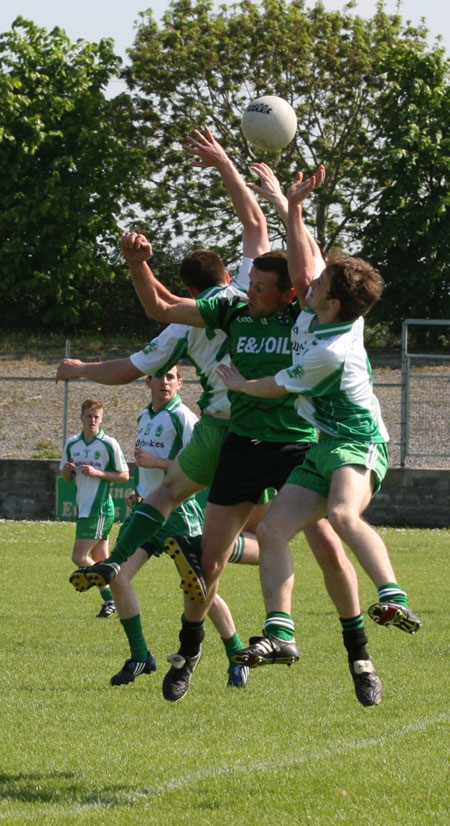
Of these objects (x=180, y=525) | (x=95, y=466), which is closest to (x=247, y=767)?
(x=180, y=525)

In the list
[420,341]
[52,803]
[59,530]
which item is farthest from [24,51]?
[52,803]

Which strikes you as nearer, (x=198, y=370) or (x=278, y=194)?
(x=278, y=194)

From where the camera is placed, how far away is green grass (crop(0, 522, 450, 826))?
5.23 m

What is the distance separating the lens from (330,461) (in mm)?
5500

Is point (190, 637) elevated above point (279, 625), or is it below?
below

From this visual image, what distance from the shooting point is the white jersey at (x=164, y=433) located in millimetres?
9531

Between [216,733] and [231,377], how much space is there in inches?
87.5

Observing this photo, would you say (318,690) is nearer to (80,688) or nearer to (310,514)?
(80,688)

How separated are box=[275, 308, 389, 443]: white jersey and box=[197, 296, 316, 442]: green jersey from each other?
1.15 feet

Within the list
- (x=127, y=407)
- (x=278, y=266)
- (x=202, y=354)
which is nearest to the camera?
(x=278, y=266)

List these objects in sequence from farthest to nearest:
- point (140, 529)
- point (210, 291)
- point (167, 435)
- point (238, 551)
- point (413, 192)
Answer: point (413, 192), point (167, 435), point (238, 551), point (140, 529), point (210, 291)

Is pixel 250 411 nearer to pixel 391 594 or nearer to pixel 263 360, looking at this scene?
pixel 263 360

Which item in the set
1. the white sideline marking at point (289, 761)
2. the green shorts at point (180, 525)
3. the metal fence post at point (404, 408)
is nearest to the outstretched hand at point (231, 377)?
the white sideline marking at point (289, 761)

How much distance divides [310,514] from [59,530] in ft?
46.8
